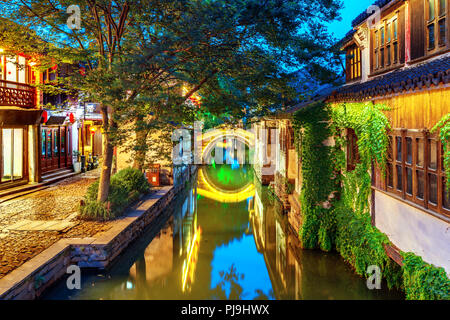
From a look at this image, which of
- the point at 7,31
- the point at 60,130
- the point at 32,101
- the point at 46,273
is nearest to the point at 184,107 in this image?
the point at 7,31

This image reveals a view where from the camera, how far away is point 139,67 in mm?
11422

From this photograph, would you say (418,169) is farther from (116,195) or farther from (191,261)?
(116,195)

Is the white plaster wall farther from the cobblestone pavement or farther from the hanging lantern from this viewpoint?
the hanging lantern

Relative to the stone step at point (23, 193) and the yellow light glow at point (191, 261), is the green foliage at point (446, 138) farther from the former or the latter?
the stone step at point (23, 193)

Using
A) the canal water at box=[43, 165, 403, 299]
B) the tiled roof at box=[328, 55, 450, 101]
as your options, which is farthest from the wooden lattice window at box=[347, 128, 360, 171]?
the canal water at box=[43, 165, 403, 299]

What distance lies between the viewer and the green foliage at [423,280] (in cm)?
580

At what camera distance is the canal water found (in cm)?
870

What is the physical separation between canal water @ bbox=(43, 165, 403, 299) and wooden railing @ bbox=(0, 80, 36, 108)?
848 cm

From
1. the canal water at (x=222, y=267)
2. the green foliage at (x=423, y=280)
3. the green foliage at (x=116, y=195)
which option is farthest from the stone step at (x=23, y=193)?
the green foliage at (x=423, y=280)

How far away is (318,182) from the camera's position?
10891 millimetres

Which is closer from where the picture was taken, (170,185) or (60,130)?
(170,185)

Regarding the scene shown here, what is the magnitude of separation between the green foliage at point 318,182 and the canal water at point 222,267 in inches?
23.4
